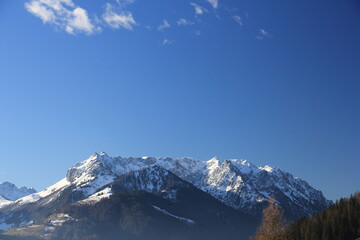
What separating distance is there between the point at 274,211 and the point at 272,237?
717 centimetres

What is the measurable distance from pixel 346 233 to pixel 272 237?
85.0 meters

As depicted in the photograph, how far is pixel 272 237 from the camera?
128 metres

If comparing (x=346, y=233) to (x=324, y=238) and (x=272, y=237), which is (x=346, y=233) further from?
(x=272, y=237)

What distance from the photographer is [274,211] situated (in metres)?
131

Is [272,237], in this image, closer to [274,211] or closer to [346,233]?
[274,211]

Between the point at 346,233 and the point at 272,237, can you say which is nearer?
the point at 272,237

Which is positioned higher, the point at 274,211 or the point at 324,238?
the point at 324,238

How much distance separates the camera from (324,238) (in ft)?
634

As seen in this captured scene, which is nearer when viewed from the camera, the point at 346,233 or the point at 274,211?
the point at 274,211

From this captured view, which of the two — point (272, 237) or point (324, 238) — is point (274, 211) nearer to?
point (272, 237)

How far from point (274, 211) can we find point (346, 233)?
83260 millimetres

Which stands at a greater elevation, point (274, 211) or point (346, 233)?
point (346, 233)

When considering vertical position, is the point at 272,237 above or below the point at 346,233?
below

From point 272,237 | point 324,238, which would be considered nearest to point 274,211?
point 272,237
